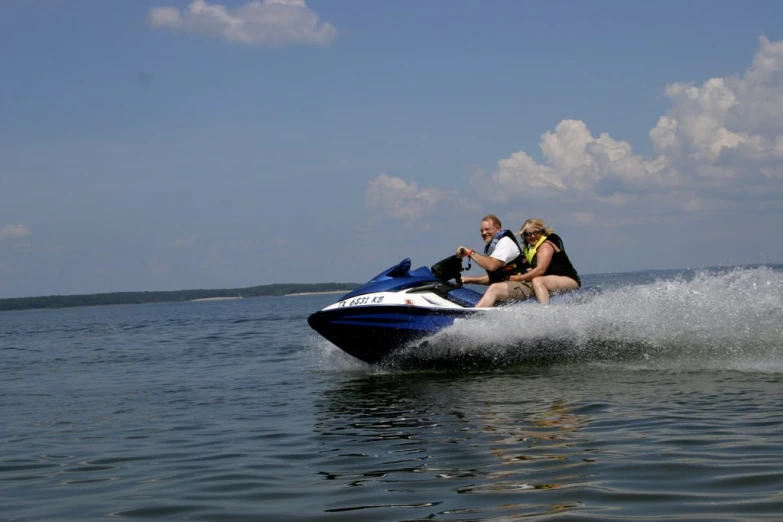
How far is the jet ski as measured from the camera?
33.2 feet

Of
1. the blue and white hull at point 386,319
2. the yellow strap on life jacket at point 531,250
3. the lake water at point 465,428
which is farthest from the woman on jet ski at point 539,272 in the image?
the blue and white hull at point 386,319

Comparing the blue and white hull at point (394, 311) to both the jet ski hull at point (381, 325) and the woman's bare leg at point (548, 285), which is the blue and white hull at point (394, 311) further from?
the woman's bare leg at point (548, 285)

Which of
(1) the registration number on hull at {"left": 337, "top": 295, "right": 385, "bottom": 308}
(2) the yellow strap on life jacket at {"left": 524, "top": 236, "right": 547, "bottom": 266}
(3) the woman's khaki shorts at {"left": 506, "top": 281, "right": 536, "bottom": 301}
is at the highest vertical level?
(2) the yellow strap on life jacket at {"left": 524, "top": 236, "right": 547, "bottom": 266}

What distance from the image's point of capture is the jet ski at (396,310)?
33.2 feet

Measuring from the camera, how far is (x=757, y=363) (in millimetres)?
9156

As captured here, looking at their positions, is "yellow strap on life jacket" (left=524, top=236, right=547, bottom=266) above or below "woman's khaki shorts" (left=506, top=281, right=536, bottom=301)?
above

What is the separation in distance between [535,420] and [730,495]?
247cm

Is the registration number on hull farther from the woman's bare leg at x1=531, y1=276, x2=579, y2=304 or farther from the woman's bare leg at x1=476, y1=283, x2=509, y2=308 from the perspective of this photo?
the woman's bare leg at x1=531, y1=276, x2=579, y2=304

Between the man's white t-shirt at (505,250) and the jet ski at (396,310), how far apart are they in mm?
479

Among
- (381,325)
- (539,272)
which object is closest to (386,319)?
(381,325)

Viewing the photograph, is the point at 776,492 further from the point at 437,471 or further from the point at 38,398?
the point at 38,398

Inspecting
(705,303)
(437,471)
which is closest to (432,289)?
(705,303)

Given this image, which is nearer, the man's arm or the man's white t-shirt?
the man's white t-shirt

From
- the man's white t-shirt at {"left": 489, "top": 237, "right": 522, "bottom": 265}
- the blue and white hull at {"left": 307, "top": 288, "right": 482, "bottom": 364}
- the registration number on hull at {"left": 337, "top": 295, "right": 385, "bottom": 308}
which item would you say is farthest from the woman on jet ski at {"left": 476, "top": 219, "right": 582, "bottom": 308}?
the registration number on hull at {"left": 337, "top": 295, "right": 385, "bottom": 308}
